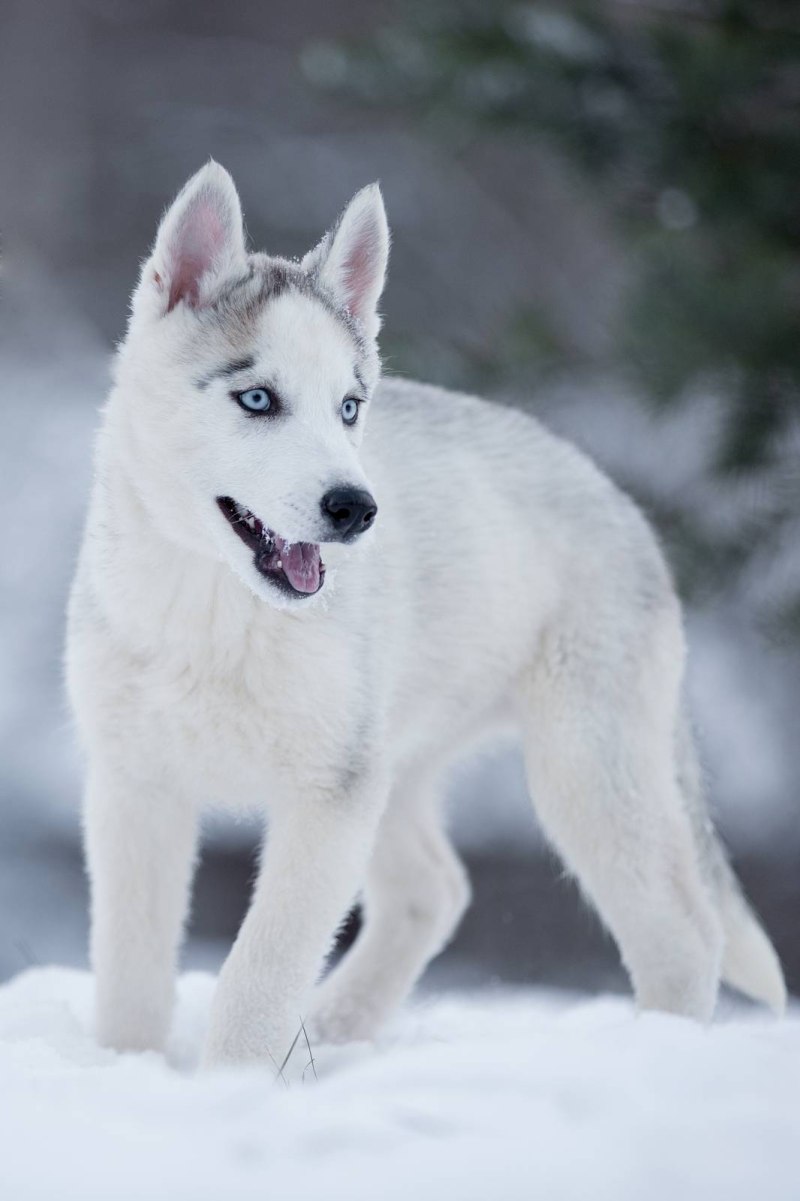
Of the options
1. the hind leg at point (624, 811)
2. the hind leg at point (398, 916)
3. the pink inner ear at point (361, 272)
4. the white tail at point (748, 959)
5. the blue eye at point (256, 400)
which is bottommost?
the hind leg at point (398, 916)

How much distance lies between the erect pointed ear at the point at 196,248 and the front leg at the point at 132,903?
1.24 m

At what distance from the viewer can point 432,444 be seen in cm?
425

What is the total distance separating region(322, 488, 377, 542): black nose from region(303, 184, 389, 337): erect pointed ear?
789mm

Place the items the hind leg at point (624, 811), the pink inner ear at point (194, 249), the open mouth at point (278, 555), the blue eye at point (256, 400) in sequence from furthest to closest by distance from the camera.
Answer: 1. the hind leg at point (624, 811)
2. the pink inner ear at point (194, 249)
3. the blue eye at point (256, 400)
4. the open mouth at point (278, 555)

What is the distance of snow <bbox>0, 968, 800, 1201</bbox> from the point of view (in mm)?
2129

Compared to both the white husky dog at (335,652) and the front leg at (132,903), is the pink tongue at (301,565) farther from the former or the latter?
the front leg at (132,903)

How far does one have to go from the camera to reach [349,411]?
10.6 feet

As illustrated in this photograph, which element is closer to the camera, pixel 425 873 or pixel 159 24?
pixel 425 873

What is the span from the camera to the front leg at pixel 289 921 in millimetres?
3209

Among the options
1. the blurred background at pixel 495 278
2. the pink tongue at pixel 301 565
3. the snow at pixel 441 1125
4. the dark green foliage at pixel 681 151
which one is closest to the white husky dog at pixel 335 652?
the pink tongue at pixel 301 565

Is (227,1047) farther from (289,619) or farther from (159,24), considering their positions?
(159,24)

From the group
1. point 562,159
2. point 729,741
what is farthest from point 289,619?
point 729,741

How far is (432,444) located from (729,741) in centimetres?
591

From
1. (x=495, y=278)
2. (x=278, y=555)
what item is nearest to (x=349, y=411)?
(x=278, y=555)
